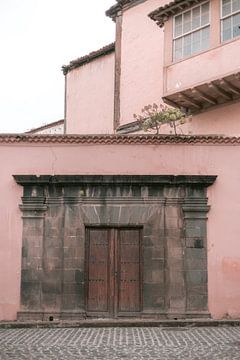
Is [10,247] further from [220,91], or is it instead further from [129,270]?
[220,91]

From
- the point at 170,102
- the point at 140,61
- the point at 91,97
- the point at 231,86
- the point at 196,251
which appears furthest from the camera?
the point at 91,97

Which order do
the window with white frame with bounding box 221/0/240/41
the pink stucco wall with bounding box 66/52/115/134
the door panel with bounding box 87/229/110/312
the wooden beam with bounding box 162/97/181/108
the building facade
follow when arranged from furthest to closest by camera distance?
1. the pink stucco wall with bounding box 66/52/115/134
2. the wooden beam with bounding box 162/97/181/108
3. the window with white frame with bounding box 221/0/240/41
4. the door panel with bounding box 87/229/110/312
5. the building facade

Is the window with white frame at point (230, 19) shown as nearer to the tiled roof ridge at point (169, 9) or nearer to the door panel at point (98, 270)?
the tiled roof ridge at point (169, 9)

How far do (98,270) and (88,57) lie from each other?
1133 centimetres

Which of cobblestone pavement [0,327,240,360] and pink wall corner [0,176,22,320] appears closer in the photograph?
cobblestone pavement [0,327,240,360]

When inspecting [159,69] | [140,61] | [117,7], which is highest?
[117,7]

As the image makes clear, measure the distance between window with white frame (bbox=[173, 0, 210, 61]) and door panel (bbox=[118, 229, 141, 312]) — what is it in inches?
235

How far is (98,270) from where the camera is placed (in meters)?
13.4

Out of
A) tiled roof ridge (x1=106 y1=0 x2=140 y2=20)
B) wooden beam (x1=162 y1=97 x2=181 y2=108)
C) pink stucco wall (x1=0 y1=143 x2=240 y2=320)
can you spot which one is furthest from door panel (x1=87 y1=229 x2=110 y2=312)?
tiled roof ridge (x1=106 y1=0 x2=140 y2=20)

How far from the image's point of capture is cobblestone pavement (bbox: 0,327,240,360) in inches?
359

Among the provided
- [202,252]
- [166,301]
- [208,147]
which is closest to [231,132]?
[208,147]

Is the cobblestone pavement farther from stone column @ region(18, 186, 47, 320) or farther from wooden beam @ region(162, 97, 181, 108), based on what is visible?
wooden beam @ region(162, 97, 181, 108)

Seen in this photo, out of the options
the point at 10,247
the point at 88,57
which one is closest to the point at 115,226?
the point at 10,247

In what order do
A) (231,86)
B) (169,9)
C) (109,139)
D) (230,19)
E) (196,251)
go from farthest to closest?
1. (169,9)
2. (231,86)
3. (230,19)
4. (109,139)
5. (196,251)
